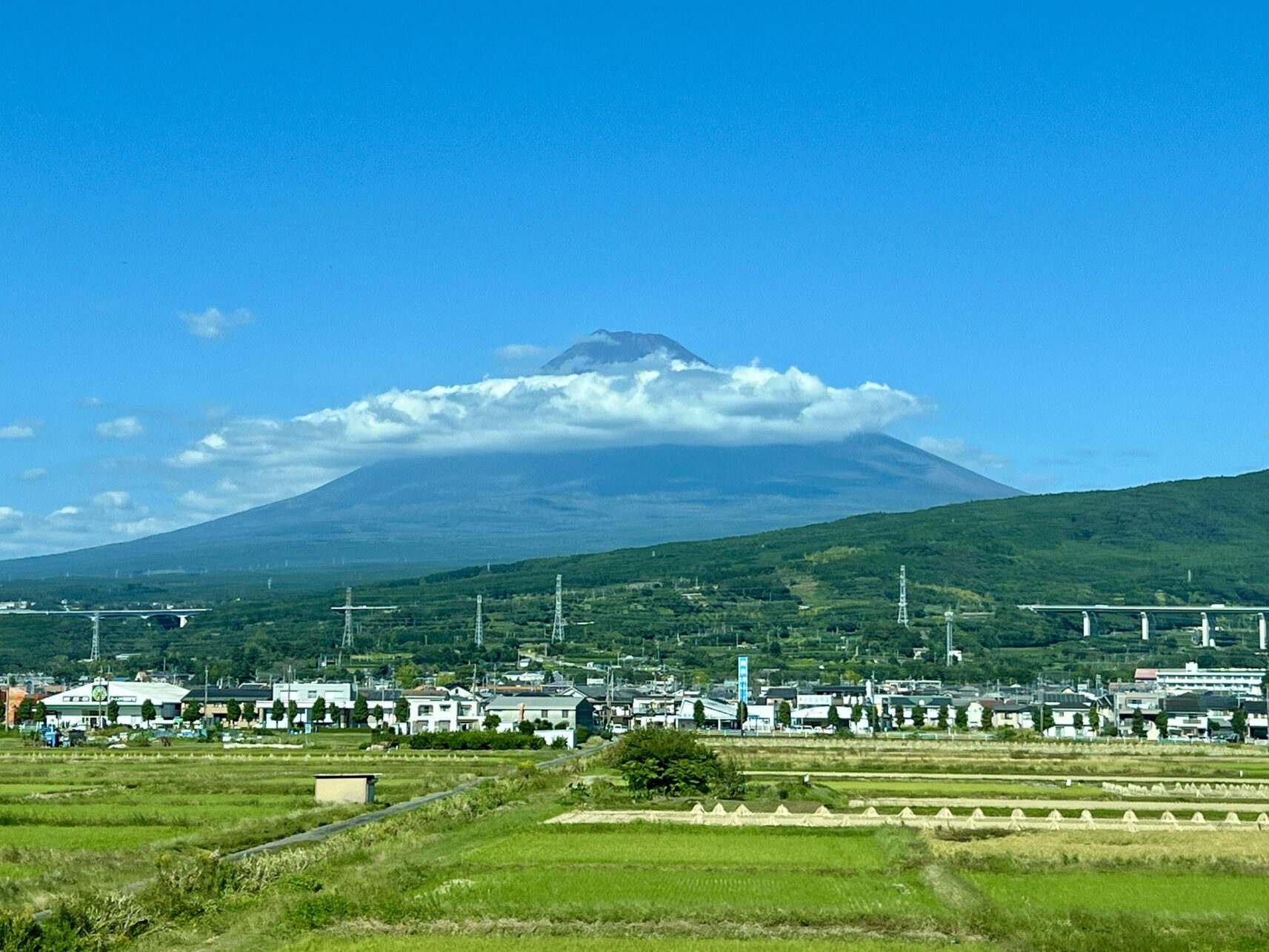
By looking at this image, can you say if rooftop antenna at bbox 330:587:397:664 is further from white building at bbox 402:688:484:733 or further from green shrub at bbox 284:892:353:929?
green shrub at bbox 284:892:353:929

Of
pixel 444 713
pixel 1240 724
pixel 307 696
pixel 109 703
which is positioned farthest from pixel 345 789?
pixel 307 696

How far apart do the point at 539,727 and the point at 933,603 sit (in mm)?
88203

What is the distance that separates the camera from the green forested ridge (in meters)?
135

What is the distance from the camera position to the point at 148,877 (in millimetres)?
24156

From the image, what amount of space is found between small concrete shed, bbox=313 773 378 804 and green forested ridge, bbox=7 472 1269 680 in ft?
263

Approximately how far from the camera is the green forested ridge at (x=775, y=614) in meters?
135

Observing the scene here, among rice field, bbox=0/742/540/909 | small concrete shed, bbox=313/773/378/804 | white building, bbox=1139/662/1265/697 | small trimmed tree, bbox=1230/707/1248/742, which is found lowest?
small trimmed tree, bbox=1230/707/1248/742

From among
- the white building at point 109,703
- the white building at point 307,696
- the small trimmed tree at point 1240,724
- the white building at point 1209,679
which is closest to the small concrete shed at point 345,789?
the white building at point 109,703

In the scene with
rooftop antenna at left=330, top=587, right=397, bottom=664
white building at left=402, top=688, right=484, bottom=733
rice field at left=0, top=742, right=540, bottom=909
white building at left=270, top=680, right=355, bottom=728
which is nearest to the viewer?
rice field at left=0, top=742, right=540, bottom=909

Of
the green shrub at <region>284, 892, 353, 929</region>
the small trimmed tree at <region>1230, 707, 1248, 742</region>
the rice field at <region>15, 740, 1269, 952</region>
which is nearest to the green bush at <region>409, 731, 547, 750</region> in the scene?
the rice field at <region>15, 740, 1269, 952</region>

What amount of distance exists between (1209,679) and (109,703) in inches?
3060

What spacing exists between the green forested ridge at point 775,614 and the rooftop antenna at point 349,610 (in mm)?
1156

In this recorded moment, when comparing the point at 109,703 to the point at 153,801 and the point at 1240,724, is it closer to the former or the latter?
the point at 153,801

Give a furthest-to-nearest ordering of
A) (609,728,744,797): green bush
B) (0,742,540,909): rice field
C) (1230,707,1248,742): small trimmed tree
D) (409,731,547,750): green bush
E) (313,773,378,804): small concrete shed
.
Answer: (1230,707,1248,742): small trimmed tree < (409,731,547,750): green bush < (609,728,744,797): green bush < (313,773,378,804): small concrete shed < (0,742,540,909): rice field
